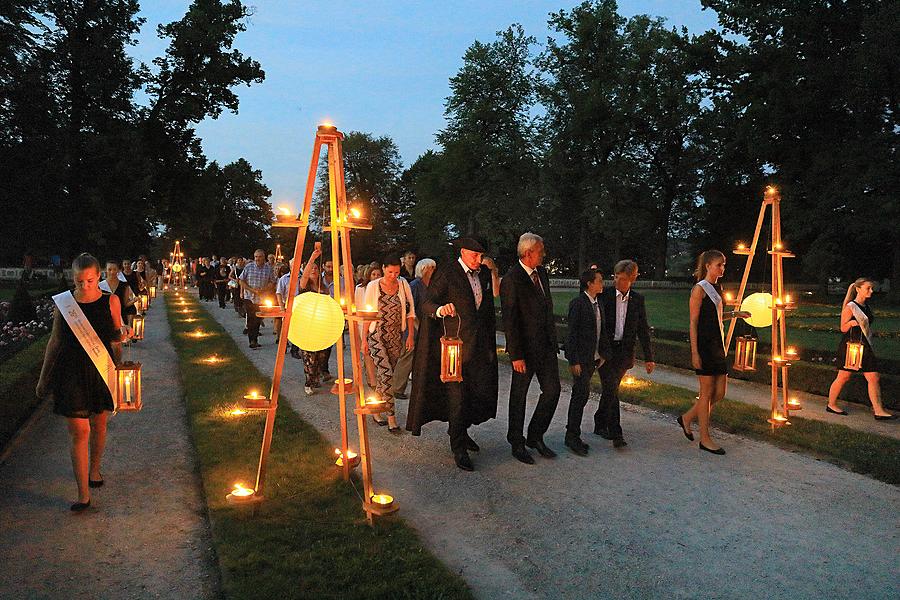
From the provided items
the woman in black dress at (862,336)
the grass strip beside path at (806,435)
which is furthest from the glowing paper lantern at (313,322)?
the woman in black dress at (862,336)

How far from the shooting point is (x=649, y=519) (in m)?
5.09

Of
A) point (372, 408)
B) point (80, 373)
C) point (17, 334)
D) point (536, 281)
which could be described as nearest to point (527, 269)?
point (536, 281)

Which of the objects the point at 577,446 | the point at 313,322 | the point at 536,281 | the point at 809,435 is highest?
the point at 536,281

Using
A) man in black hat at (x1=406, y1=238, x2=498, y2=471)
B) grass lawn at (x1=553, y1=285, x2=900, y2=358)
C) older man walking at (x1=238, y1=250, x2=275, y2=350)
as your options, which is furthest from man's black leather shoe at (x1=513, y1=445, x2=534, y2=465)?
older man walking at (x1=238, y1=250, x2=275, y2=350)

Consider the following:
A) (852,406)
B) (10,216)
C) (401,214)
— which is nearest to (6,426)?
(852,406)

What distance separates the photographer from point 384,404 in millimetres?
4844

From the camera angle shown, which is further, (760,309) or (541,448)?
(760,309)

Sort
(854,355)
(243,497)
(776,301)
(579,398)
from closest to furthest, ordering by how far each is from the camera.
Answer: (243,497) < (579,398) < (776,301) < (854,355)

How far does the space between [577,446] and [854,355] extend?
439 centimetres

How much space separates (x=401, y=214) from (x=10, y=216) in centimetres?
5239

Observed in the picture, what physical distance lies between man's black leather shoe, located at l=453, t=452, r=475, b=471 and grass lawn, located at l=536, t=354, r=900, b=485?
3.22 m

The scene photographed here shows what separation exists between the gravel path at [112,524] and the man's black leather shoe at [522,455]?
3.00 meters

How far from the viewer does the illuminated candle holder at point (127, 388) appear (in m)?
5.21

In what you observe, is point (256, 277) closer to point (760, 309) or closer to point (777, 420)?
point (760, 309)
